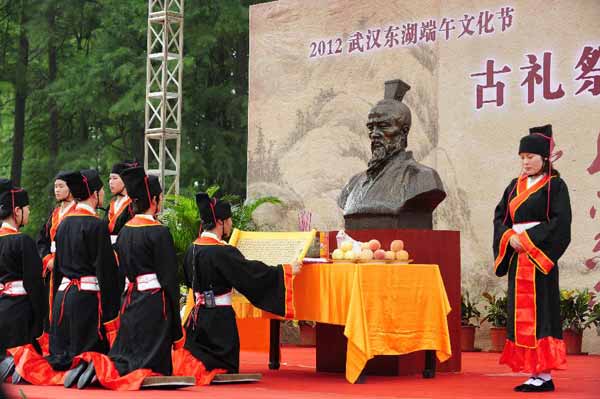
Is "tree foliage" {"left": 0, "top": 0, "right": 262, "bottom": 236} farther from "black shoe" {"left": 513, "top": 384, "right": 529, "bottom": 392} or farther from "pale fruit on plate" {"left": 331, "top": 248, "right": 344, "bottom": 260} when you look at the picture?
"black shoe" {"left": 513, "top": 384, "right": 529, "bottom": 392}

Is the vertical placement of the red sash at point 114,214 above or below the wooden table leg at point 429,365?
above

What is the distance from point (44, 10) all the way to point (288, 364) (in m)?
14.9

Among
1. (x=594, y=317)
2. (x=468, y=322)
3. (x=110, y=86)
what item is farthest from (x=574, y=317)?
(x=110, y=86)

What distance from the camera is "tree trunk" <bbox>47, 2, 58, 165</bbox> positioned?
23031mm

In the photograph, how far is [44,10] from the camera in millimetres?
23047

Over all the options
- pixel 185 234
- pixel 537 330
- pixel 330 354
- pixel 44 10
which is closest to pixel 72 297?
pixel 330 354

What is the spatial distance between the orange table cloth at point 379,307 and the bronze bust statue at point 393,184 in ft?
2.37

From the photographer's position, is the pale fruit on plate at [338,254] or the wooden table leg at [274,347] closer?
the pale fruit on plate at [338,254]

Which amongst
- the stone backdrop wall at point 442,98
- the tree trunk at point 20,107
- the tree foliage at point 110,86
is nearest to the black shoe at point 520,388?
the stone backdrop wall at point 442,98

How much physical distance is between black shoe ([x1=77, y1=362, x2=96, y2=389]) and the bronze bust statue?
2.60m

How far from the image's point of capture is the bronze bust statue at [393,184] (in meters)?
8.98

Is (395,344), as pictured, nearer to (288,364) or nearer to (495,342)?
(288,364)

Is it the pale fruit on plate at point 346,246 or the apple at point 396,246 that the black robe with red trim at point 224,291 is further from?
the apple at point 396,246

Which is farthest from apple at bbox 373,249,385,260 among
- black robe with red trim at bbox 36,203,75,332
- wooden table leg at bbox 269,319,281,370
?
black robe with red trim at bbox 36,203,75,332
